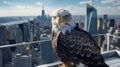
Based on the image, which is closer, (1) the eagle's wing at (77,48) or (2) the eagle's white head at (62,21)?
(1) the eagle's wing at (77,48)

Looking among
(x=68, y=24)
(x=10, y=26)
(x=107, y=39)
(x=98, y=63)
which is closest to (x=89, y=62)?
(x=98, y=63)

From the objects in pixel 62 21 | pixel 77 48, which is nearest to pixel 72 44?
pixel 77 48

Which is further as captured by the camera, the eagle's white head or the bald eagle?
the eagle's white head

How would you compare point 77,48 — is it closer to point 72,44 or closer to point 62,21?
point 72,44

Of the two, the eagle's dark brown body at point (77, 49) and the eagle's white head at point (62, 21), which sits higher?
the eagle's white head at point (62, 21)

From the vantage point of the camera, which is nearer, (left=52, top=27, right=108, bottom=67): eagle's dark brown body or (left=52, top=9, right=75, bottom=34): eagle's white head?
(left=52, top=27, right=108, bottom=67): eagle's dark brown body

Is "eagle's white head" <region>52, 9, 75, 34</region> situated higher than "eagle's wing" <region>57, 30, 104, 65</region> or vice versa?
"eagle's white head" <region>52, 9, 75, 34</region>

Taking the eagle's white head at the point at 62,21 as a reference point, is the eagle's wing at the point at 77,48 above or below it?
below
